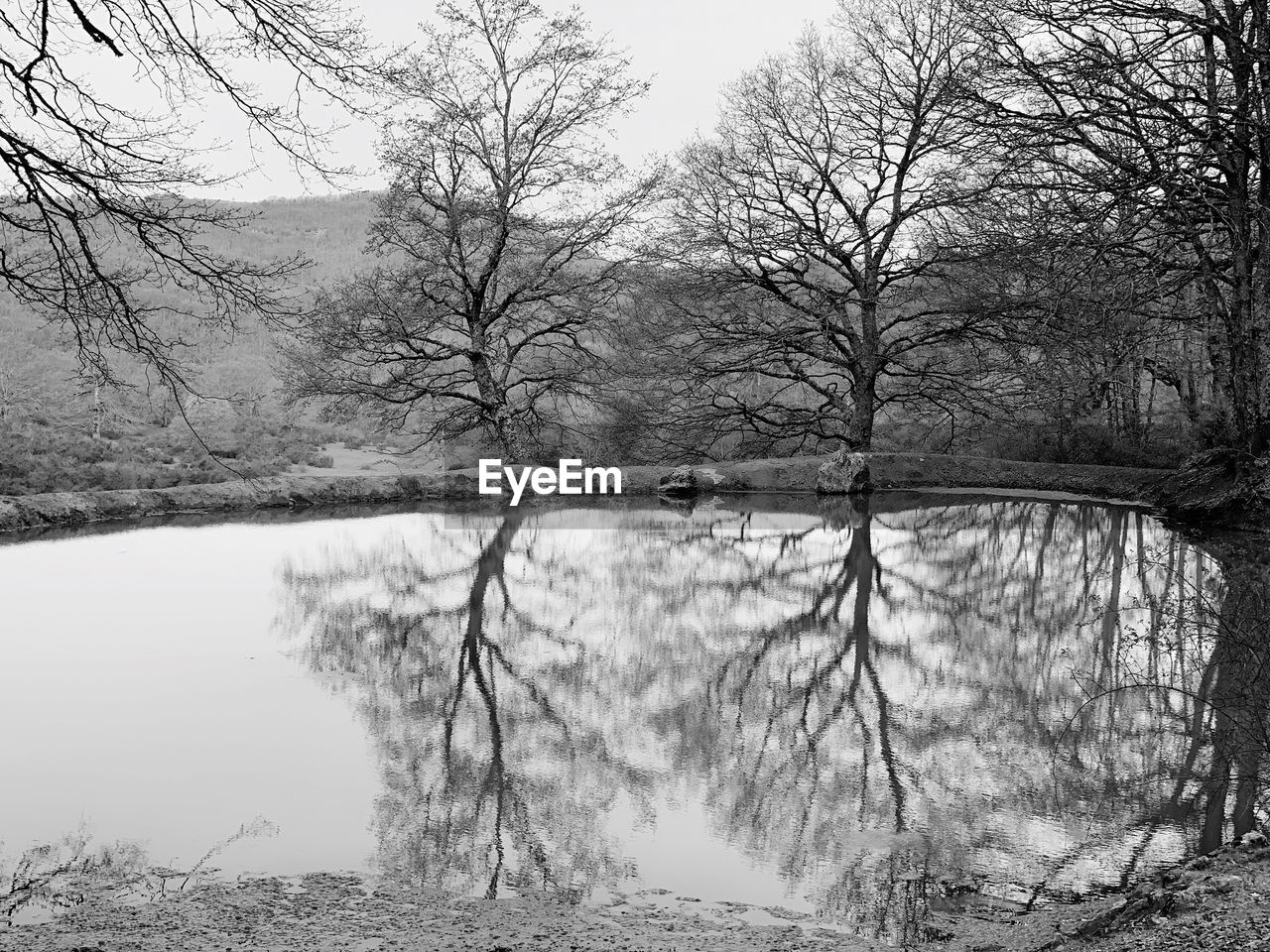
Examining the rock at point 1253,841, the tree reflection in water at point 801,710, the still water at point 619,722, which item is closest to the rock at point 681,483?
the tree reflection in water at point 801,710

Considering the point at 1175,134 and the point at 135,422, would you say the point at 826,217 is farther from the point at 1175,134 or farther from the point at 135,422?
the point at 135,422

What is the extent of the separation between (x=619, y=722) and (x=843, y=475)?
46.6ft

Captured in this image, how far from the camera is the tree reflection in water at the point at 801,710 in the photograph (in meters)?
4.05

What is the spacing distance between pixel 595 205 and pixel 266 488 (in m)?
7.61

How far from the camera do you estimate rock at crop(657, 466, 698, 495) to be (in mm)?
19562

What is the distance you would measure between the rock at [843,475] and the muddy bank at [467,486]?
0.61 m

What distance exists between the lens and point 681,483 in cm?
1961

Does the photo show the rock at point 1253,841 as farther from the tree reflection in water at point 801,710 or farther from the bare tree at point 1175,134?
the bare tree at point 1175,134

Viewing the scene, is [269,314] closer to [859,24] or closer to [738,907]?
[738,907]

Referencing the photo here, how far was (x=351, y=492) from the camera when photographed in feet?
59.3

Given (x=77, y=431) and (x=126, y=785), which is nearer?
(x=126, y=785)

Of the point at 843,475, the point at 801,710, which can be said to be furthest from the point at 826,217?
the point at 801,710

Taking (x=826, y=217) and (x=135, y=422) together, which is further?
(x=135, y=422)

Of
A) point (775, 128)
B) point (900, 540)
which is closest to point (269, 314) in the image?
point (900, 540)
